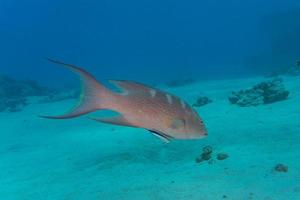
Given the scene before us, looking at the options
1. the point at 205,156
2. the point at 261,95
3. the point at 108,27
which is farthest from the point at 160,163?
the point at 108,27

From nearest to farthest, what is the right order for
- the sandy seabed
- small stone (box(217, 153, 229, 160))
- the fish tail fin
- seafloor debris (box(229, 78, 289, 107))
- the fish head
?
the fish tail fin → the fish head → the sandy seabed → small stone (box(217, 153, 229, 160)) → seafloor debris (box(229, 78, 289, 107))

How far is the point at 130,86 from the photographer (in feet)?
8.95

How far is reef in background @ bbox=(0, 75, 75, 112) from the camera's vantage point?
20.1 m

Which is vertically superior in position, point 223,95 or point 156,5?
point 156,5

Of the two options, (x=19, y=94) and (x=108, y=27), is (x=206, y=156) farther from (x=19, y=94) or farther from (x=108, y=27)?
(x=108, y=27)

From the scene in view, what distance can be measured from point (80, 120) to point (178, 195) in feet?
26.9

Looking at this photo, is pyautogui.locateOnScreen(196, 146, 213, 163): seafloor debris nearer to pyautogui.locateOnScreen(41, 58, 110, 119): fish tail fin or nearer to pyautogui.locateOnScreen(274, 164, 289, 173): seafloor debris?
pyautogui.locateOnScreen(274, 164, 289, 173): seafloor debris

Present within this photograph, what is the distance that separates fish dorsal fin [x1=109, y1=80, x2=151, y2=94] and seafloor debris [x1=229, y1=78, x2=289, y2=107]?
935cm

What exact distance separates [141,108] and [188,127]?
0.37 metres

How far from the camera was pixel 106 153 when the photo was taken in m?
8.16

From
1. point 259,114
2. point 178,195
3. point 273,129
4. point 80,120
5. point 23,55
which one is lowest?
point 178,195

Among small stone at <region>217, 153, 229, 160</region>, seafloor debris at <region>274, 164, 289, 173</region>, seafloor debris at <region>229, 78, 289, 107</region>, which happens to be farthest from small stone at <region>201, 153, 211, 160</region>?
seafloor debris at <region>229, 78, 289, 107</region>

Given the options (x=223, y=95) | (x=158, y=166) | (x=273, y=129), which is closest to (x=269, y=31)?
(x=223, y=95)

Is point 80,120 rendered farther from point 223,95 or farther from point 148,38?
point 148,38
